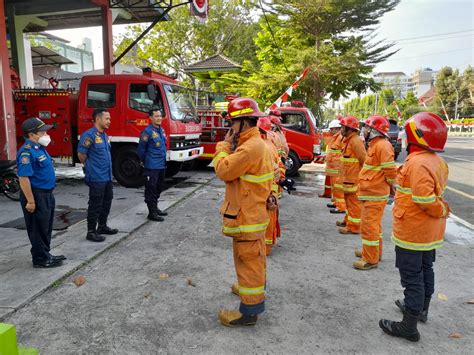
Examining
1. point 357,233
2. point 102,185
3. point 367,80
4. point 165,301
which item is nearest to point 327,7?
point 367,80

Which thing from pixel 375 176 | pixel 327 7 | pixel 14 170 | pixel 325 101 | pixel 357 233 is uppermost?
pixel 327 7

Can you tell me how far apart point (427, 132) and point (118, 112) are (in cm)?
688

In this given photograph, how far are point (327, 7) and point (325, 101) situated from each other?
453 cm

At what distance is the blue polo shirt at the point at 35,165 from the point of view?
11.8 feet

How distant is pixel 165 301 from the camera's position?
3.24 metres

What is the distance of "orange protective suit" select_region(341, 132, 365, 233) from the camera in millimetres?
5121

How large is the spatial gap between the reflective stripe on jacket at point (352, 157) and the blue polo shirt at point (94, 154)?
335 centimetres

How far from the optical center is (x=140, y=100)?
26.3ft

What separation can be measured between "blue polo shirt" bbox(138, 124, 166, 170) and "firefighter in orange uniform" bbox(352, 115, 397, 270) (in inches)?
124

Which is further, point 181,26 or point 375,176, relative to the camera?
point 181,26

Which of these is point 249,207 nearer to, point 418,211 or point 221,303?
point 221,303

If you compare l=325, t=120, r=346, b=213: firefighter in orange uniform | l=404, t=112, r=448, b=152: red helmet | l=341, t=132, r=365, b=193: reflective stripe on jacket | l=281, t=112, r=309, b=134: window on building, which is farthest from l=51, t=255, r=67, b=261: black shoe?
l=281, t=112, r=309, b=134: window on building

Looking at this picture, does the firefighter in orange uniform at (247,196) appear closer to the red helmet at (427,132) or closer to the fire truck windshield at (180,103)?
the red helmet at (427,132)

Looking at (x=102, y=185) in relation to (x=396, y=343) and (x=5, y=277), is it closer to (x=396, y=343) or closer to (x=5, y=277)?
(x=5, y=277)
